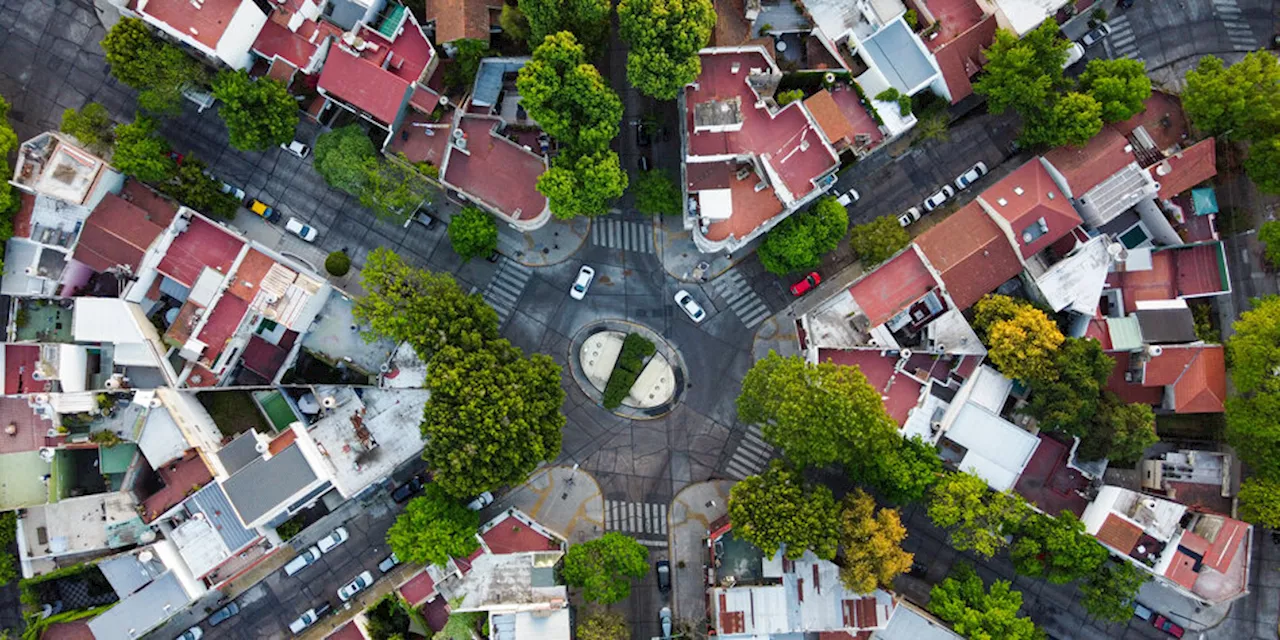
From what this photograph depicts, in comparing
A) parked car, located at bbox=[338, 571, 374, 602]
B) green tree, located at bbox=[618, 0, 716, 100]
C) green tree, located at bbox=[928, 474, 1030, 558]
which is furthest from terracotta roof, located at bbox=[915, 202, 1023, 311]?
parked car, located at bbox=[338, 571, 374, 602]

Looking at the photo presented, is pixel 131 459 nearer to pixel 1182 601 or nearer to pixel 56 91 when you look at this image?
pixel 56 91

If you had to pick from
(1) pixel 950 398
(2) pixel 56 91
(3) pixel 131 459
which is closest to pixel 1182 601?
(1) pixel 950 398

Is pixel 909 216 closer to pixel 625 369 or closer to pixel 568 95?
pixel 625 369

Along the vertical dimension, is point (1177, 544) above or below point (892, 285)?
below

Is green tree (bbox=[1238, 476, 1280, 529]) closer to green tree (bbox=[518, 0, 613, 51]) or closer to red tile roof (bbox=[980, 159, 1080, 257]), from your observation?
red tile roof (bbox=[980, 159, 1080, 257])

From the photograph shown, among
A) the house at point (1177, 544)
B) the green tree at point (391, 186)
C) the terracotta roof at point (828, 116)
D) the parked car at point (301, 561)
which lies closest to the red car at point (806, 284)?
the terracotta roof at point (828, 116)

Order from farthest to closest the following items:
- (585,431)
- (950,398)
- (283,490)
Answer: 1. (585,431)
2. (950,398)
3. (283,490)

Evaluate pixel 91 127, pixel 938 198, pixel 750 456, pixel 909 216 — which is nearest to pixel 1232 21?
pixel 938 198
